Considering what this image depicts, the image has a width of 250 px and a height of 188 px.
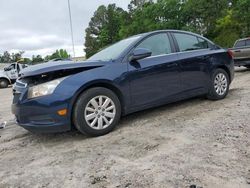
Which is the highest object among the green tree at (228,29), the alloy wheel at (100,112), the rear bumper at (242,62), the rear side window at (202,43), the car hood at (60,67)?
the green tree at (228,29)

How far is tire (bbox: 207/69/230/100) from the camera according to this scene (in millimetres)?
6652

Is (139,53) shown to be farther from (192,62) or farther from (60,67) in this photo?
(192,62)

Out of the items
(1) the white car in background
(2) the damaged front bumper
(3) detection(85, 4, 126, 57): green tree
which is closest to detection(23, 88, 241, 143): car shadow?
(2) the damaged front bumper

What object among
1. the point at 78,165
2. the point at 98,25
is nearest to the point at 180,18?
the point at 98,25

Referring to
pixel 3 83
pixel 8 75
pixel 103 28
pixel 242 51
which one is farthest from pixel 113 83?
pixel 103 28

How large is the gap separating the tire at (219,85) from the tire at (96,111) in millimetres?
2380

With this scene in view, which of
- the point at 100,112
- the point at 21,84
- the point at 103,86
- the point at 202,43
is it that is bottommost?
the point at 100,112

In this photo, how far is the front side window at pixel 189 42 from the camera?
6258mm

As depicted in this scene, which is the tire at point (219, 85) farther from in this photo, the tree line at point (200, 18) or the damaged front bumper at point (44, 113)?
the tree line at point (200, 18)

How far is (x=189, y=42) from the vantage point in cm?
647

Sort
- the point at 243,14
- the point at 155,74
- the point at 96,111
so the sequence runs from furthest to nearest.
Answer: the point at 243,14 < the point at 155,74 < the point at 96,111

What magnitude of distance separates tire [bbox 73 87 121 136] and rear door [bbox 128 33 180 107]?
1.38 ft

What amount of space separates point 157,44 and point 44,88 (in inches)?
87.5

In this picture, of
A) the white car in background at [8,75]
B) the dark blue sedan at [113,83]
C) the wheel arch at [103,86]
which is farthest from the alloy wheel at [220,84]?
the white car in background at [8,75]
